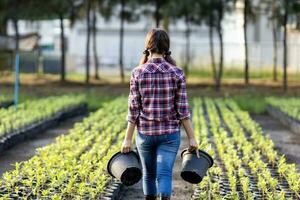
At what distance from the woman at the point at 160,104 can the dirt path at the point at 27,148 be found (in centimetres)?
348

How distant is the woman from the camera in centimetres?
652

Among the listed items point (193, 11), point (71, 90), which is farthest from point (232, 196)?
Answer: point (193, 11)

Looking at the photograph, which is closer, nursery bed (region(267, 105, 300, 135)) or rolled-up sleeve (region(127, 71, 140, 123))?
rolled-up sleeve (region(127, 71, 140, 123))

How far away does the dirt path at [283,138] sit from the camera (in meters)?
12.8

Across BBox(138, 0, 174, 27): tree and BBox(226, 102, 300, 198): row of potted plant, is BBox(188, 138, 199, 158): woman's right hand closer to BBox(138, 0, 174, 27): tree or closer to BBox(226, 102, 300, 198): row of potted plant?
BBox(226, 102, 300, 198): row of potted plant

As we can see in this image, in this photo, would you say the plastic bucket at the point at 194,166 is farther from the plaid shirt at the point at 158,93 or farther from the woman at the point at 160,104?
the plaid shirt at the point at 158,93

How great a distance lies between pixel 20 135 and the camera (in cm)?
1410

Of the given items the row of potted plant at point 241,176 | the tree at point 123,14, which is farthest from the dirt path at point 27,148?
the tree at point 123,14

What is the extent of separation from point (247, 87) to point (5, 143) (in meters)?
20.8

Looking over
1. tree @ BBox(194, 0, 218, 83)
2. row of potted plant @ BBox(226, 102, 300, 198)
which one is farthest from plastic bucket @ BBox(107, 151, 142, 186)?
tree @ BBox(194, 0, 218, 83)

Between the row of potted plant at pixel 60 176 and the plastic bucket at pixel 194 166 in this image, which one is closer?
the plastic bucket at pixel 194 166

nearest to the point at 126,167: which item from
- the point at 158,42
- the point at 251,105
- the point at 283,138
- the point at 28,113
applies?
the point at 158,42

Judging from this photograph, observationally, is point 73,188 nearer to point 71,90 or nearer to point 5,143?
point 5,143

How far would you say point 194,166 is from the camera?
21.9 ft
